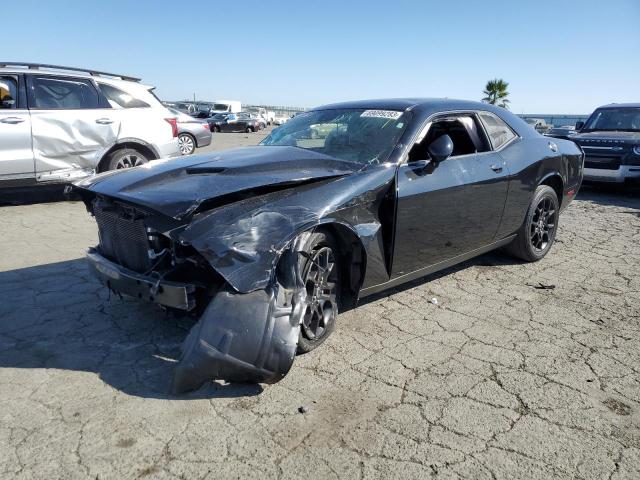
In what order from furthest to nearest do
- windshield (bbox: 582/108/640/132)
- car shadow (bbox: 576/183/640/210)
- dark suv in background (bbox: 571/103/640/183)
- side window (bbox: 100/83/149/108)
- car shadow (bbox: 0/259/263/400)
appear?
windshield (bbox: 582/108/640/132), dark suv in background (bbox: 571/103/640/183), car shadow (bbox: 576/183/640/210), side window (bbox: 100/83/149/108), car shadow (bbox: 0/259/263/400)

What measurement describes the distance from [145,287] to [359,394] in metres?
1.32

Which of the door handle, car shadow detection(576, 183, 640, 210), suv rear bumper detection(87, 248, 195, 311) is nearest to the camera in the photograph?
suv rear bumper detection(87, 248, 195, 311)

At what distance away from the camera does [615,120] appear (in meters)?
10.4

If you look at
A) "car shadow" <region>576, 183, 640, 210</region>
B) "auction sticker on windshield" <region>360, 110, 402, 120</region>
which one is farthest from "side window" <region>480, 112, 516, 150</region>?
"car shadow" <region>576, 183, 640, 210</region>

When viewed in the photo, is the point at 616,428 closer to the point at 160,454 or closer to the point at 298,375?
the point at 298,375

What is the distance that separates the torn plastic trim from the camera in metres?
2.58

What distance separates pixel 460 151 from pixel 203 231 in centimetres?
262

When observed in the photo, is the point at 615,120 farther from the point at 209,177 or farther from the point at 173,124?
the point at 209,177

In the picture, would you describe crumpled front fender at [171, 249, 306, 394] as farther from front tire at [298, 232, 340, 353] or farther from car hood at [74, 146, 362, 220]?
car hood at [74, 146, 362, 220]

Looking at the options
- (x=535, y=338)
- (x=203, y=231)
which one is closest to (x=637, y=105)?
(x=535, y=338)

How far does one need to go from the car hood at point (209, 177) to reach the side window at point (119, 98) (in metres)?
4.55

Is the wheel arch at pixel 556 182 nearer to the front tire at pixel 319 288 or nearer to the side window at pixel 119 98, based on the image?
the front tire at pixel 319 288

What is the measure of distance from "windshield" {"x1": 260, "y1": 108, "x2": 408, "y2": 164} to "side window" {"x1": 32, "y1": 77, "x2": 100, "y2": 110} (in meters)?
4.08

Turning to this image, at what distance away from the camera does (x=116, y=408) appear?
2.60 metres
